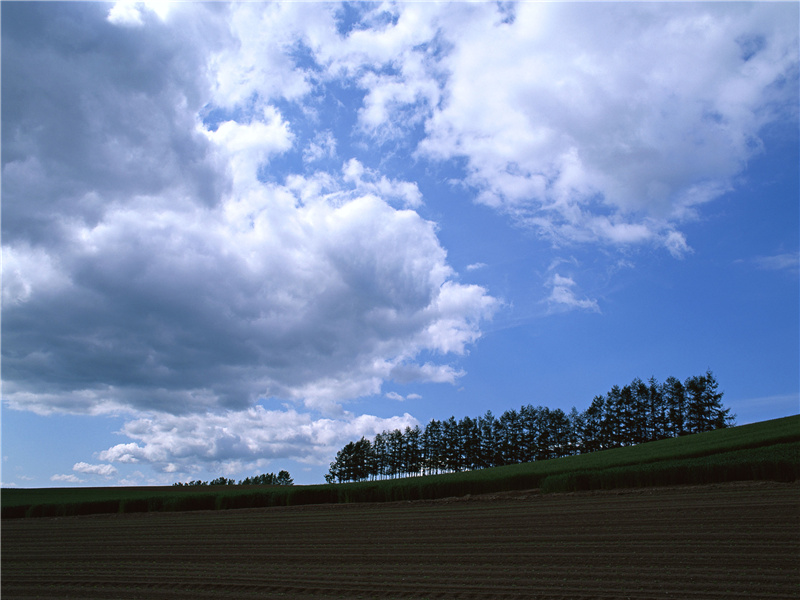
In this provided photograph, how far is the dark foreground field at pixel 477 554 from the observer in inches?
421

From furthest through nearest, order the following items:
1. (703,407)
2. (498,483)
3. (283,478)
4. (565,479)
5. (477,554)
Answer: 1. (283,478)
2. (703,407)
3. (498,483)
4. (565,479)
5. (477,554)

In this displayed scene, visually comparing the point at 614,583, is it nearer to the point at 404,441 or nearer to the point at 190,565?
the point at 190,565

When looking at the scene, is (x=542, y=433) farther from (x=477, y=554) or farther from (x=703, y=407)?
(x=477, y=554)

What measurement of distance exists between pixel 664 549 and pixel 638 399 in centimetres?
8167

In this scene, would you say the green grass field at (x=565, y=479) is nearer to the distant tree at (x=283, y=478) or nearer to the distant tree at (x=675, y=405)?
the distant tree at (x=675, y=405)

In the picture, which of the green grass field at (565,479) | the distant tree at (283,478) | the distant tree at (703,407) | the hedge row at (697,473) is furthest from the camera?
the distant tree at (283,478)

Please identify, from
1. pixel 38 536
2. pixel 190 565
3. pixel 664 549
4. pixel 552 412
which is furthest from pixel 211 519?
pixel 552 412

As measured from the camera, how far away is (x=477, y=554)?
45.5 ft

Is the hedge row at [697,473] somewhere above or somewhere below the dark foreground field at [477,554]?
above

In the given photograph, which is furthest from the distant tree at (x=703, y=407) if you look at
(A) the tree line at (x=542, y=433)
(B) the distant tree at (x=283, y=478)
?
→ (B) the distant tree at (x=283, y=478)

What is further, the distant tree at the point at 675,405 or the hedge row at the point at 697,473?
the distant tree at the point at 675,405

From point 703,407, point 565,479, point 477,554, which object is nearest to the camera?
point 477,554

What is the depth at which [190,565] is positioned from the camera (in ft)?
50.8

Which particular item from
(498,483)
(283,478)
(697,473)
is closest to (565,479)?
(498,483)
